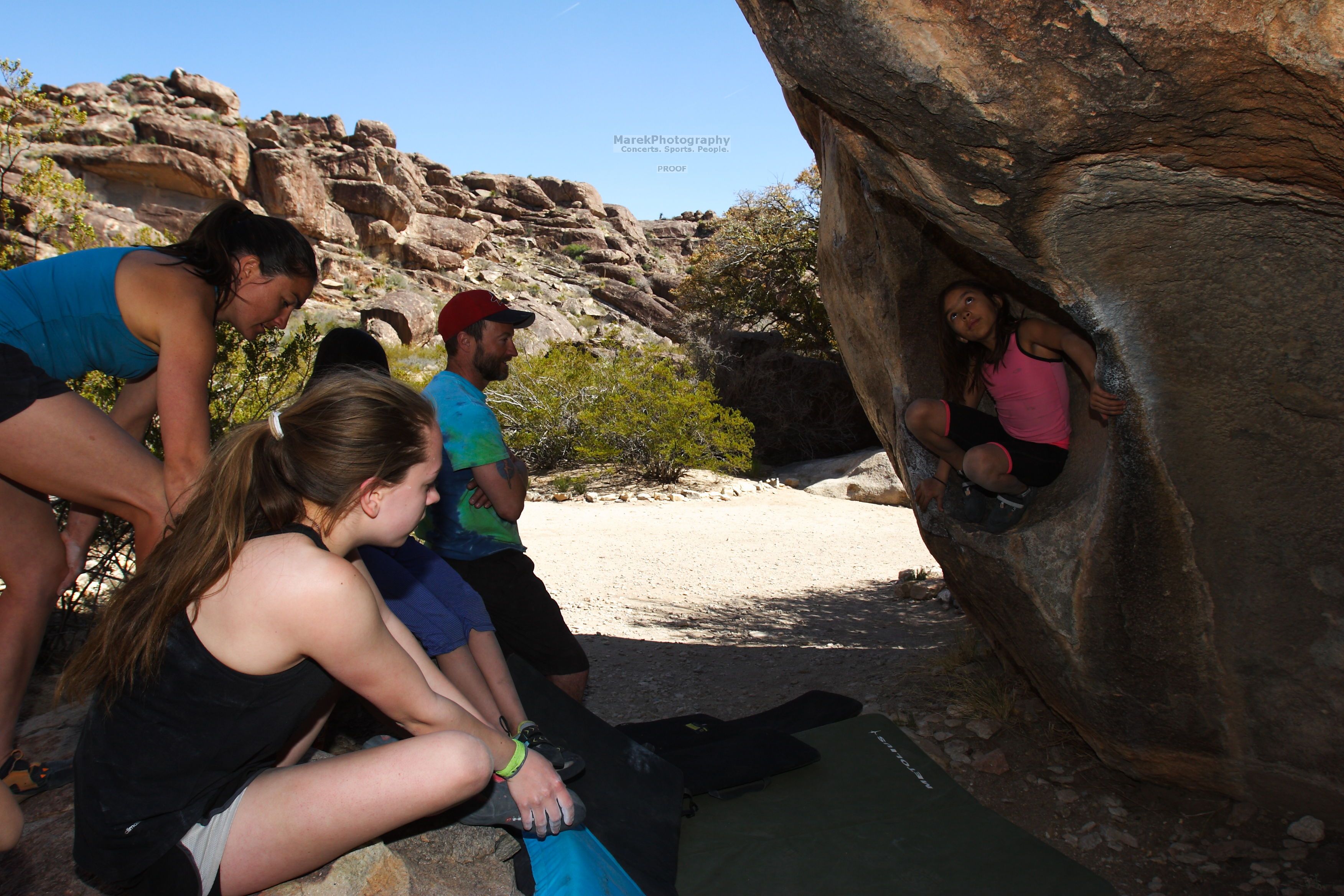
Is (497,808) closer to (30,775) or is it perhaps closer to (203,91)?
(30,775)

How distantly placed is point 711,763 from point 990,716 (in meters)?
1.19

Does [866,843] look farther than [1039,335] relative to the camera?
No

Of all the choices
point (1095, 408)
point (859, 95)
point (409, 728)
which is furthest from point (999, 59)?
point (409, 728)

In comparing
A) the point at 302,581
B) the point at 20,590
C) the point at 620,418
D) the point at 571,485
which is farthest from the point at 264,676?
the point at 620,418

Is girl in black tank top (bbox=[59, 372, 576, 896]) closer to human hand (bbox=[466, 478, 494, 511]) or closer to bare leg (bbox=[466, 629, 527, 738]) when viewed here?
bare leg (bbox=[466, 629, 527, 738])

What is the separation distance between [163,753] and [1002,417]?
283cm

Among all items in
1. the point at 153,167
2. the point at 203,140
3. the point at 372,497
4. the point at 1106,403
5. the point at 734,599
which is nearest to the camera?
the point at 372,497

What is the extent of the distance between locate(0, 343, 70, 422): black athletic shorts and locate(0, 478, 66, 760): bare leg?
10.0 inches

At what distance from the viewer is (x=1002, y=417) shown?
10.4 feet

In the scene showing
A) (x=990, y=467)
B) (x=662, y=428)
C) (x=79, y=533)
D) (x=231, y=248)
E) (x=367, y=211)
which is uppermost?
(x=367, y=211)

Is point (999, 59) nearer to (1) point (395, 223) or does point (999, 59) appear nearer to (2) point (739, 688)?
(2) point (739, 688)

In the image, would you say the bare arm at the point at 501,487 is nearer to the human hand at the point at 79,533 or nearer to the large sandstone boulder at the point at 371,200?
the human hand at the point at 79,533

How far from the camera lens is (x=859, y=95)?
1.98 metres

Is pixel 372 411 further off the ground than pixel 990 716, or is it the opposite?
pixel 372 411
